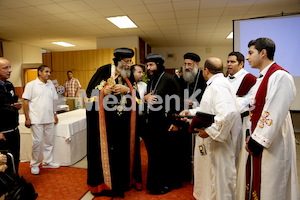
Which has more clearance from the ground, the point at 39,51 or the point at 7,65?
the point at 39,51

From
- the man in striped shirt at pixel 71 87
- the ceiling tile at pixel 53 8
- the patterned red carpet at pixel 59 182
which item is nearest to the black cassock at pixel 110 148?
the patterned red carpet at pixel 59 182

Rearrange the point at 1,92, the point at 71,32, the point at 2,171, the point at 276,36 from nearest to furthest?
the point at 2,171
the point at 1,92
the point at 276,36
the point at 71,32

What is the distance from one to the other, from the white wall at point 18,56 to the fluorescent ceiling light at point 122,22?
513 centimetres

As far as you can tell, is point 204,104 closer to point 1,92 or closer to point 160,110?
Result: point 160,110

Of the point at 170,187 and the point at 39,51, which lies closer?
the point at 170,187

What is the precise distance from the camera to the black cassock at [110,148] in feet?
7.60

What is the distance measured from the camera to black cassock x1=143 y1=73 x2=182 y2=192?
2.38 metres

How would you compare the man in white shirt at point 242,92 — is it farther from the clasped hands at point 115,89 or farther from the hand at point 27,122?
the hand at point 27,122

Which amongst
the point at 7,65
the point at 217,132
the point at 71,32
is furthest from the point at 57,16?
the point at 217,132

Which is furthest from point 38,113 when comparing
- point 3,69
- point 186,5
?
point 186,5

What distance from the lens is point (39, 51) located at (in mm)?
9750

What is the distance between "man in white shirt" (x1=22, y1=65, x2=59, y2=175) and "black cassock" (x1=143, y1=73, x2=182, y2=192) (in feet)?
5.40

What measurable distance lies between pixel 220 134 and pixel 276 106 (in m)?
0.46

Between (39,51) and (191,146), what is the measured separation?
9640 mm
